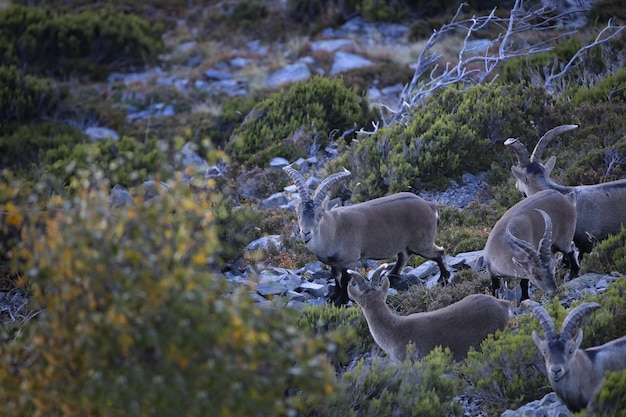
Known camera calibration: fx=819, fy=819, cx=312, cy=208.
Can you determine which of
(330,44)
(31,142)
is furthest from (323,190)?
(330,44)

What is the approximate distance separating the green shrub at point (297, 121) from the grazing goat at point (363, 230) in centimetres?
626

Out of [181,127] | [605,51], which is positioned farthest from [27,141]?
[605,51]

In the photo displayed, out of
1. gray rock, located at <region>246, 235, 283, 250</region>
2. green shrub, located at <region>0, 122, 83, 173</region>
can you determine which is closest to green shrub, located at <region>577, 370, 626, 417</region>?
gray rock, located at <region>246, 235, 283, 250</region>

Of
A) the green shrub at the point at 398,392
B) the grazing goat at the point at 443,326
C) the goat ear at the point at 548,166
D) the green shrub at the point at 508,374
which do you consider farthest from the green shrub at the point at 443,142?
the green shrub at the point at 398,392

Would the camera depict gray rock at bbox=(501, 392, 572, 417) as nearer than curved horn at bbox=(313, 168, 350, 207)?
Yes

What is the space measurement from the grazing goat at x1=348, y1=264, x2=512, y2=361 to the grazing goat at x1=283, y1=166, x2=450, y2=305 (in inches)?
68.9

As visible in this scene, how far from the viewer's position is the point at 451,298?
9.47 meters

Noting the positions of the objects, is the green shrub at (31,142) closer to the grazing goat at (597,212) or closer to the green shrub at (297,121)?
the green shrub at (297,121)

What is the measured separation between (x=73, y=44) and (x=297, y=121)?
42.8 ft

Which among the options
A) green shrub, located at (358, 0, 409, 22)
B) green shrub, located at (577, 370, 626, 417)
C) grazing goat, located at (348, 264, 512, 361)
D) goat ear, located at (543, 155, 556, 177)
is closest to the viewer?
green shrub, located at (577, 370, 626, 417)

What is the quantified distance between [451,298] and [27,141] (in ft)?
48.9

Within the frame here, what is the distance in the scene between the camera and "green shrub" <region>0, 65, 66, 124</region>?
2244cm

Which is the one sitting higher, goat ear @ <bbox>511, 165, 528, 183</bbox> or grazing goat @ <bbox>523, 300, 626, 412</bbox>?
grazing goat @ <bbox>523, 300, 626, 412</bbox>

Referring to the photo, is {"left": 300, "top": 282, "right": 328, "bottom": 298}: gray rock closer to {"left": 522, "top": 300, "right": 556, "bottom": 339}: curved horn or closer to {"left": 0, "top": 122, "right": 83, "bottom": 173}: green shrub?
{"left": 522, "top": 300, "right": 556, "bottom": 339}: curved horn
